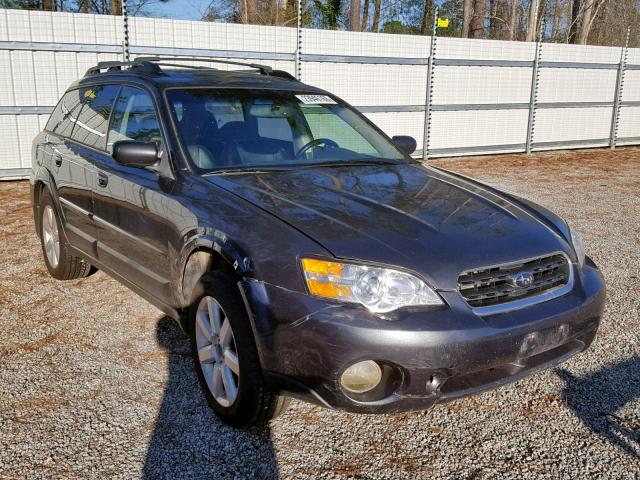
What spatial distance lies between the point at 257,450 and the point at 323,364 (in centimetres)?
64

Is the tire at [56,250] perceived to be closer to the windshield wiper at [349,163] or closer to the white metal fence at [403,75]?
the windshield wiper at [349,163]

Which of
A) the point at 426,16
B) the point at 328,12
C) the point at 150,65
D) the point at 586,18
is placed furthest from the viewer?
the point at 426,16

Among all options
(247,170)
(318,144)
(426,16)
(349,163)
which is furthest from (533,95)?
(426,16)

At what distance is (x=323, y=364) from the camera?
2523mm

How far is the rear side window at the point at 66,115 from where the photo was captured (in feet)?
16.3

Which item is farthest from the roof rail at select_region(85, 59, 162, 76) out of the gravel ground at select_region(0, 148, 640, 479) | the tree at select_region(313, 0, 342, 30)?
the tree at select_region(313, 0, 342, 30)

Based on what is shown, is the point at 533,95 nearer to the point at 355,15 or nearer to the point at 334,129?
the point at 334,129

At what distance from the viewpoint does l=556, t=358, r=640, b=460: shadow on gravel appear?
2963 mm

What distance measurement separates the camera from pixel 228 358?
117 inches

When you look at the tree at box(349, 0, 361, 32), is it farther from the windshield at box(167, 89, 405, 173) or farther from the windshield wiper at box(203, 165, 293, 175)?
the windshield wiper at box(203, 165, 293, 175)

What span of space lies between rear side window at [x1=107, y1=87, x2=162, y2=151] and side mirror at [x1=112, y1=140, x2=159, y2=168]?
0.14 metres

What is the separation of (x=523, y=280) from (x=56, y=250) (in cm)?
394

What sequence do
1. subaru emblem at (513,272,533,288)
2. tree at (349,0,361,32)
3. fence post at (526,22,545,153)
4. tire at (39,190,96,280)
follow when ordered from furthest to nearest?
tree at (349,0,361,32) < fence post at (526,22,545,153) < tire at (39,190,96,280) < subaru emblem at (513,272,533,288)

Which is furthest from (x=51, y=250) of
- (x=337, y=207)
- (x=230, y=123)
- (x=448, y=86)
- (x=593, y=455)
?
(x=448, y=86)
